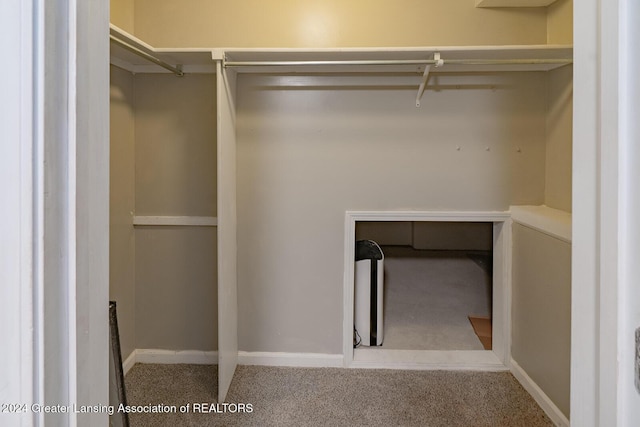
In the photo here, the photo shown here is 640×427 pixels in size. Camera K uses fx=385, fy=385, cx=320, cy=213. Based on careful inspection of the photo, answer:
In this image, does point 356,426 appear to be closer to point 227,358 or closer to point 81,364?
point 227,358

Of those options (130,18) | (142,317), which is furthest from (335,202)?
(130,18)

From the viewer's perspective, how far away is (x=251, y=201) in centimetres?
250

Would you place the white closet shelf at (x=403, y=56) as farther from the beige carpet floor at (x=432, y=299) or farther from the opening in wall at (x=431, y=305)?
the beige carpet floor at (x=432, y=299)

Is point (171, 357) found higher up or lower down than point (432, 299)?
lower down

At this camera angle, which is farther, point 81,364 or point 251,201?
point 251,201

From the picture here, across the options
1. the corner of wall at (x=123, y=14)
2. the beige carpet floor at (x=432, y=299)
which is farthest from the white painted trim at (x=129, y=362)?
the corner of wall at (x=123, y=14)

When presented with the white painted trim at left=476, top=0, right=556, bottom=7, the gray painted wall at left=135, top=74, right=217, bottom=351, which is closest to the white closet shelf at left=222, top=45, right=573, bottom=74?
the white painted trim at left=476, top=0, right=556, bottom=7

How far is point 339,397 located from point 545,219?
1502mm

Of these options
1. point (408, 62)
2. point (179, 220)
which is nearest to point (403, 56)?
point (408, 62)

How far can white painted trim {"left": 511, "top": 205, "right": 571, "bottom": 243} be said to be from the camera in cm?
191

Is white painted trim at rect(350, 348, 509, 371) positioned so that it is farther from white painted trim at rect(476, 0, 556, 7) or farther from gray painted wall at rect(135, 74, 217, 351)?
white painted trim at rect(476, 0, 556, 7)

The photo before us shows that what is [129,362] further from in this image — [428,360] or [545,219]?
[545,219]

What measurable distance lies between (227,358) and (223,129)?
1.32 metres

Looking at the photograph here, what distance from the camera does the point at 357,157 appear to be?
2.47 meters
